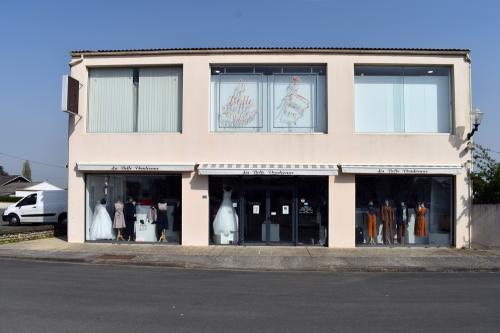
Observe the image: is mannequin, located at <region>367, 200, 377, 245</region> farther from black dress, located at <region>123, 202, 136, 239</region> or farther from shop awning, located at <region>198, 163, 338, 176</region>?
black dress, located at <region>123, 202, 136, 239</region>

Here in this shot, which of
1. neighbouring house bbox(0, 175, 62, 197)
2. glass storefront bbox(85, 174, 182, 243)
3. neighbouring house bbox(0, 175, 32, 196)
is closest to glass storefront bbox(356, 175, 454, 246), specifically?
glass storefront bbox(85, 174, 182, 243)

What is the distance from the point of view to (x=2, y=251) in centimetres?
1731

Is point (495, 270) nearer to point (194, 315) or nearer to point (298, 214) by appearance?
point (298, 214)

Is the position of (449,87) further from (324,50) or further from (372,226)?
(372,226)

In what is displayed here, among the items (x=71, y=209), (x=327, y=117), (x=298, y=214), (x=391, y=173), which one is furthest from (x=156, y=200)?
(x=391, y=173)

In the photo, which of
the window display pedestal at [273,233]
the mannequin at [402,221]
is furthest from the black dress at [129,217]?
the mannequin at [402,221]

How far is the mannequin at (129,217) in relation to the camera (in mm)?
19609

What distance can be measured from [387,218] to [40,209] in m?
18.3

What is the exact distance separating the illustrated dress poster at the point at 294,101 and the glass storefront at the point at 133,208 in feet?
14.4

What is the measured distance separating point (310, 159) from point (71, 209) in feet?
29.1

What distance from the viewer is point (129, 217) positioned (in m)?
19.6


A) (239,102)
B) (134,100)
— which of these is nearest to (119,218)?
(134,100)

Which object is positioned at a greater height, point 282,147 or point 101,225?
point 282,147

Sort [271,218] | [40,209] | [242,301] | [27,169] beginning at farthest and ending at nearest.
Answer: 1. [27,169]
2. [40,209]
3. [271,218]
4. [242,301]
